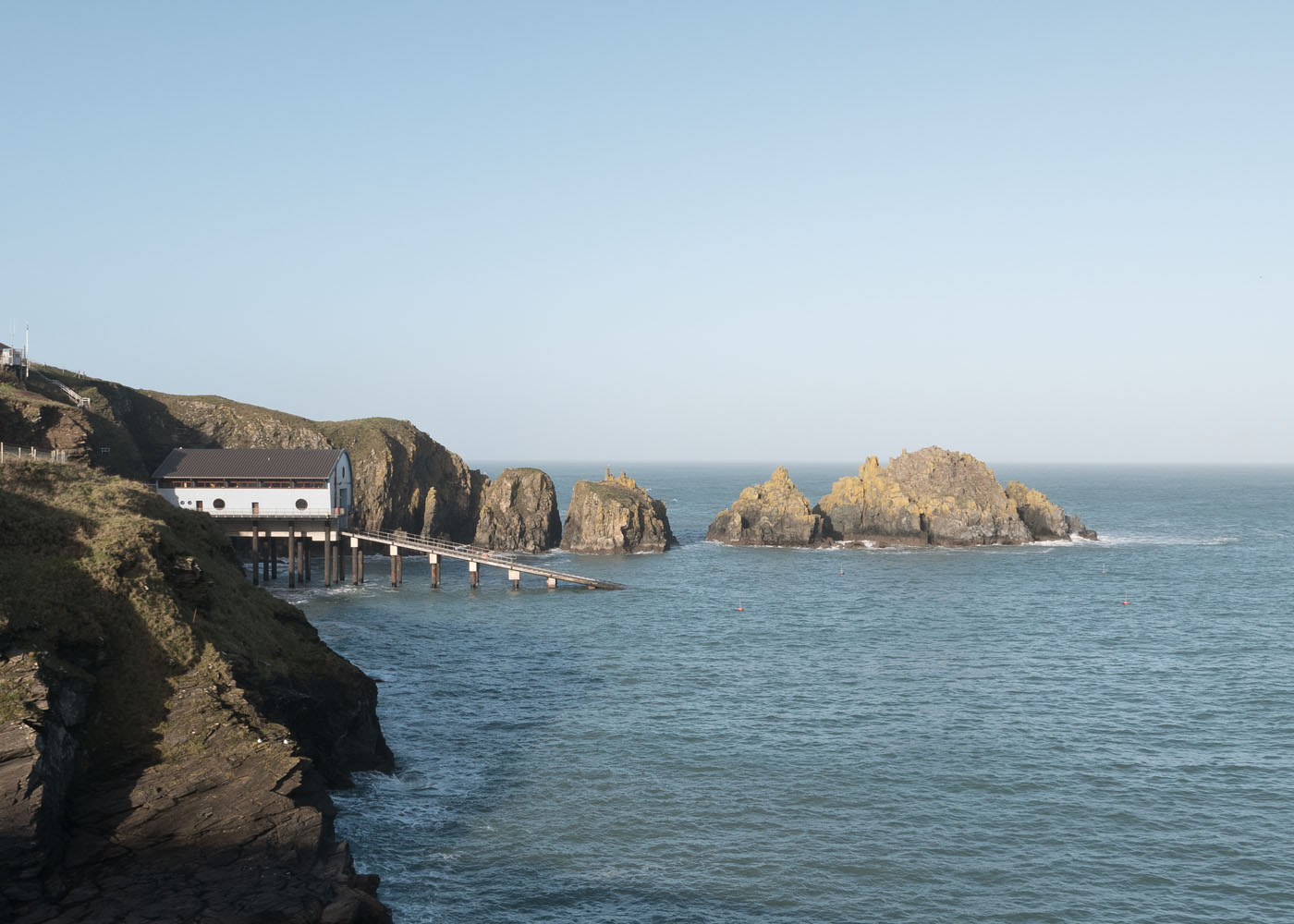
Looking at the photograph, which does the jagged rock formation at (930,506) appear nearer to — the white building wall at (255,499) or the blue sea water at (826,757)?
the blue sea water at (826,757)

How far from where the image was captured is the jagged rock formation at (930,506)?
4774 inches

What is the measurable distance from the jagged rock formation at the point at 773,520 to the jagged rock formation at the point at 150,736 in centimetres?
8707

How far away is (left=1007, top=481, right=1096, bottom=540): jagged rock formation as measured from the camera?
417 ft

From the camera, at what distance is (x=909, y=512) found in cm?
12231

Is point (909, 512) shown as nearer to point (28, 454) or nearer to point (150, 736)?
point (28, 454)

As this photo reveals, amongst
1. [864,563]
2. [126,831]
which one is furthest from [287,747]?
[864,563]

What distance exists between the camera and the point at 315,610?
7606cm

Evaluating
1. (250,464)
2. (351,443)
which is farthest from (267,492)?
(351,443)

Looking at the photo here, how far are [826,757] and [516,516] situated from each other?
78.8 meters

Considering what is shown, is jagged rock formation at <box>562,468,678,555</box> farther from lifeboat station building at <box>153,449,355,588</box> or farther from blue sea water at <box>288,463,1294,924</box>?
lifeboat station building at <box>153,449,355,588</box>

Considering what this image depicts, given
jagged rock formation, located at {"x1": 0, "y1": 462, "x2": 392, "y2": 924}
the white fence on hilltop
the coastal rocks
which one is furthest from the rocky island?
jagged rock formation, located at {"x1": 0, "y1": 462, "x2": 392, "y2": 924}

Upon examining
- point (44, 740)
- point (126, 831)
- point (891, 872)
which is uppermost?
point (44, 740)

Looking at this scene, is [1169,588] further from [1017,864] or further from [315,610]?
[315,610]

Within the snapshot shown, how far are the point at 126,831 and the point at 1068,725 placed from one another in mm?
41436
